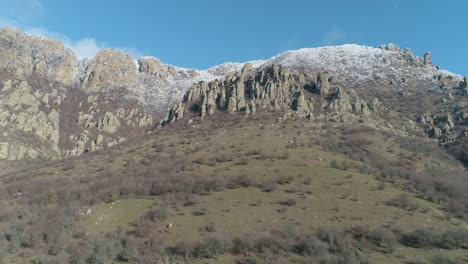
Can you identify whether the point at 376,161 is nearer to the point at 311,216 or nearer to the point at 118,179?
the point at 311,216

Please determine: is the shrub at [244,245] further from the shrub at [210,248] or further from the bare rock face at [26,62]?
the bare rock face at [26,62]

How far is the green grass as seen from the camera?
161 feet

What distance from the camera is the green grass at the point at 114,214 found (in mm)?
49197

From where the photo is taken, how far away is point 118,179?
236ft

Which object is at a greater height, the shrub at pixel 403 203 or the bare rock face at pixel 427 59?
the bare rock face at pixel 427 59

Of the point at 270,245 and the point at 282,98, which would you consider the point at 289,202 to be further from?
the point at 282,98

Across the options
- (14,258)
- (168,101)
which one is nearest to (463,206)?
(14,258)

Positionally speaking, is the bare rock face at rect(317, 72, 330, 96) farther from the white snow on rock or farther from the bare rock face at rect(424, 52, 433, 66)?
the bare rock face at rect(424, 52, 433, 66)

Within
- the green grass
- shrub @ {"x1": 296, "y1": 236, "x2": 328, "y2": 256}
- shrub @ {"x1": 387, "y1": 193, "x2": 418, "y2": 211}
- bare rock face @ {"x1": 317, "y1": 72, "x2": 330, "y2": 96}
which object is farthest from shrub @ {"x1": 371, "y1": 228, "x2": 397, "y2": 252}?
bare rock face @ {"x1": 317, "y1": 72, "x2": 330, "y2": 96}

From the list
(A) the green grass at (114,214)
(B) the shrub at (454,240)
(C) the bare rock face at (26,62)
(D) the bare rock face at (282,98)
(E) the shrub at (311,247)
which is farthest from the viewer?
(C) the bare rock face at (26,62)

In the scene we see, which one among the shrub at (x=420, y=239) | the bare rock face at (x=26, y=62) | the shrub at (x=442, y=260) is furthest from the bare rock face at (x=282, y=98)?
the bare rock face at (x=26, y=62)

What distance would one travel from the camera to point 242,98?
125312 mm

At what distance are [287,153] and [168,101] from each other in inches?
4861

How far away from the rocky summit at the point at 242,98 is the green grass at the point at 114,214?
184ft
